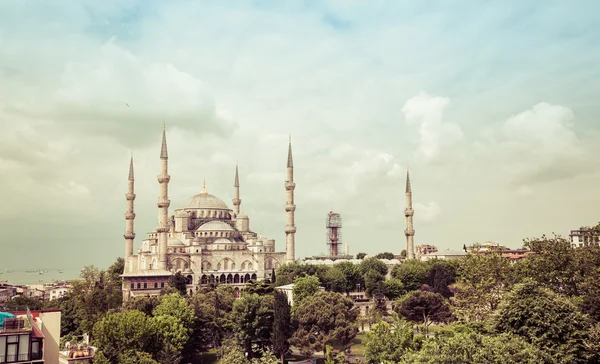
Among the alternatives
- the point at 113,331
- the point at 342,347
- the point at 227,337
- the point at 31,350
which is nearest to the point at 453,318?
the point at 342,347

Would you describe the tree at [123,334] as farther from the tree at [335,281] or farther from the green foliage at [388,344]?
the tree at [335,281]

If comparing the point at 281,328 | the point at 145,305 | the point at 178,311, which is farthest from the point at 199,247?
the point at 281,328

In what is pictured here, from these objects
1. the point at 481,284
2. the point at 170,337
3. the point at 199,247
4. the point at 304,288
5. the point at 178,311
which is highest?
the point at 199,247

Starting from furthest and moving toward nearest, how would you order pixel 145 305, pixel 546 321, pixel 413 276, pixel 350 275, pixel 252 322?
pixel 350 275 → pixel 413 276 → pixel 145 305 → pixel 252 322 → pixel 546 321

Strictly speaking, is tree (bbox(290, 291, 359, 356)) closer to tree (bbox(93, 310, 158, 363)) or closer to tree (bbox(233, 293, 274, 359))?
tree (bbox(233, 293, 274, 359))

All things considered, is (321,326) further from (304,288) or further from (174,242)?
(174,242)

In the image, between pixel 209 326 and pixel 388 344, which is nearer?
pixel 388 344
